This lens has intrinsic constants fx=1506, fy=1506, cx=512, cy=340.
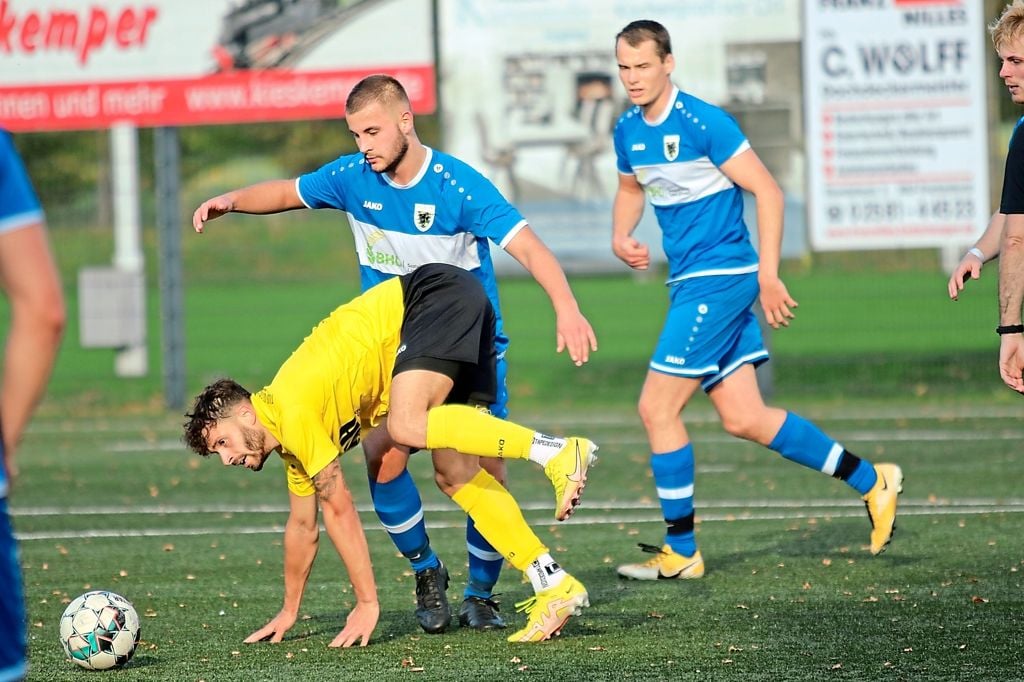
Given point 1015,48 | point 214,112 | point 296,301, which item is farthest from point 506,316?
point 1015,48

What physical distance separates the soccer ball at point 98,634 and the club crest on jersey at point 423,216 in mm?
1747

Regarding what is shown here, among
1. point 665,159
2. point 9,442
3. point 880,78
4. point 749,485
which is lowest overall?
point 749,485

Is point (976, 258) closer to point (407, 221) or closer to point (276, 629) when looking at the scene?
point (407, 221)

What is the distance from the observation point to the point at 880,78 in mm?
13766

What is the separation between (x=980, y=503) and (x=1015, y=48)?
13.8 feet

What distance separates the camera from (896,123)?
1384 centimetres

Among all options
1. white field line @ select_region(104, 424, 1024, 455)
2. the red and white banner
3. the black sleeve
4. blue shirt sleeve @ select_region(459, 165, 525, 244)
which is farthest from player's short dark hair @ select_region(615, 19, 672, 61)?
the red and white banner

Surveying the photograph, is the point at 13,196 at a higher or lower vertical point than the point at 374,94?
lower

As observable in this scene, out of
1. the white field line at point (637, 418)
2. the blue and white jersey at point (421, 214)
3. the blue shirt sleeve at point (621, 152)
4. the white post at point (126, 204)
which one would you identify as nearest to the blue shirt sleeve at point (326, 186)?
the blue and white jersey at point (421, 214)

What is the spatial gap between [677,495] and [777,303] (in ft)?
3.70

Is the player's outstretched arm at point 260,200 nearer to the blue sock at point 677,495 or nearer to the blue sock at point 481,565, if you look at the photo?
the blue sock at point 481,565

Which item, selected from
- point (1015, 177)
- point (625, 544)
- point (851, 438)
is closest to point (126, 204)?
point (851, 438)

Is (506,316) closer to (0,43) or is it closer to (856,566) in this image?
(0,43)

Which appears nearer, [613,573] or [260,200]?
[260,200]
